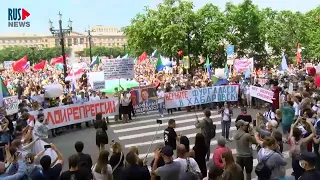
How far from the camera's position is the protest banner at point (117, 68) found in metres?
17.8

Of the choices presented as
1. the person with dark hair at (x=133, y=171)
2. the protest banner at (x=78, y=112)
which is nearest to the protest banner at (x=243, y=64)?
the protest banner at (x=78, y=112)

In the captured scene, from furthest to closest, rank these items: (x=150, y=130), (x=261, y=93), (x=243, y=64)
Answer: (x=243, y=64) → (x=261, y=93) → (x=150, y=130)

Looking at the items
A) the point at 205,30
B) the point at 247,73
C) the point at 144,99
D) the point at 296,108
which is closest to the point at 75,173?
the point at 296,108

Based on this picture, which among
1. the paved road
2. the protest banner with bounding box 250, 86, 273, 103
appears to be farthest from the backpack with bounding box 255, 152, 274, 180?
the protest banner with bounding box 250, 86, 273, 103

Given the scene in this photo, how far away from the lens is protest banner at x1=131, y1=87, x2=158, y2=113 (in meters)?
18.8

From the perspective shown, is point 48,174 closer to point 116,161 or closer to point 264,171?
point 116,161

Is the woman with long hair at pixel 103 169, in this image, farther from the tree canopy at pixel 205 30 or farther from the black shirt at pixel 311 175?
the tree canopy at pixel 205 30

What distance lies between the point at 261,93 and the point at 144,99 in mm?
5385

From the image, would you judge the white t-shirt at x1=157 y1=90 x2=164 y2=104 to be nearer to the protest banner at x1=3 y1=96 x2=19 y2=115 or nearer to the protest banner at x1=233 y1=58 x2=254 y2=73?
the protest banner at x1=3 y1=96 x2=19 y2=115

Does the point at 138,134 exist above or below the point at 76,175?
below

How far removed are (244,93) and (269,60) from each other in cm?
2850

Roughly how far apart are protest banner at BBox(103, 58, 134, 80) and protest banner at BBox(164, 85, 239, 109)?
245 centimetres

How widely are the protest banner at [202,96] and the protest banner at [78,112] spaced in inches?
115

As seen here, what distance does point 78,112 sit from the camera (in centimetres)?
1688
